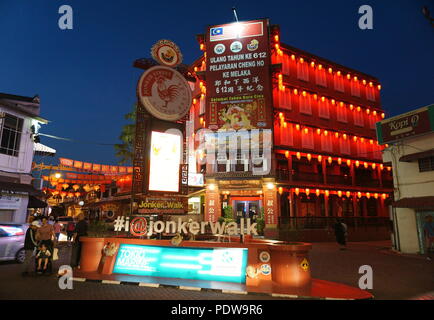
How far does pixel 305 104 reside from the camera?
93.0ft

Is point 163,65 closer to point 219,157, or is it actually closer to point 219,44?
point 219,157

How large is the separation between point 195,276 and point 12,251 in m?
9.01

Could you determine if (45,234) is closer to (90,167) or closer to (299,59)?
(299,59)

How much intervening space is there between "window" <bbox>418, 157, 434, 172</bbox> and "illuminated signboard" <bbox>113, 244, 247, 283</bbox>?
13361mm

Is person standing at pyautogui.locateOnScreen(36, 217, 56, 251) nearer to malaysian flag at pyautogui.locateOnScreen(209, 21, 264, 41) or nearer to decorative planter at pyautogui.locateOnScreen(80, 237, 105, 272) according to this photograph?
decorative planter at pyautogui.locateOnScreen(80, 237, 105, 272)

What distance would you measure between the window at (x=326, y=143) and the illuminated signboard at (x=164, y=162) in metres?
19.0

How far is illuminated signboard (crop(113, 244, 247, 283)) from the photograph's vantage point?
7668mm

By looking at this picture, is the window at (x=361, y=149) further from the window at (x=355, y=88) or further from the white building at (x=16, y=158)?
the white building at (x=16, y=158)

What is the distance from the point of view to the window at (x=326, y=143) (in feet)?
94.0

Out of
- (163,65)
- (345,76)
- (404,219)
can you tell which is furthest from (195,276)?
(345,76)

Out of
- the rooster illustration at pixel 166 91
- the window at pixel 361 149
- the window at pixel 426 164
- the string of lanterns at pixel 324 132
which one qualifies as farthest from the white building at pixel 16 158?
the window at pixel 361 149

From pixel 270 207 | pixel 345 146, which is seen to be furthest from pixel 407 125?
pixel 345 146

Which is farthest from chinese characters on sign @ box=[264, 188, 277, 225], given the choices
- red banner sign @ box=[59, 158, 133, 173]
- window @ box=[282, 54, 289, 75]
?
red banner sign @ box=[59, 158, 133, 173]

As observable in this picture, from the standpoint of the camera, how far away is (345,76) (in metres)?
32.6
